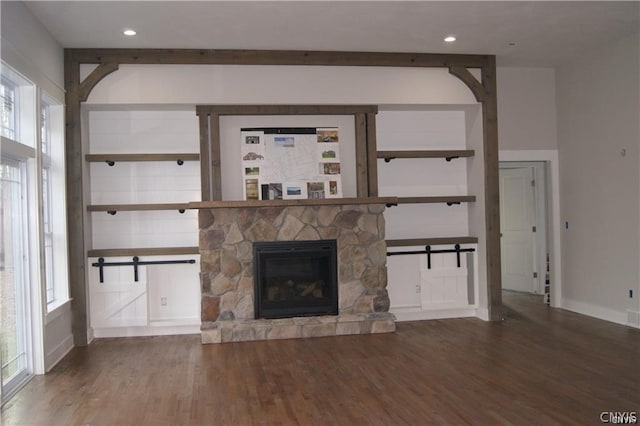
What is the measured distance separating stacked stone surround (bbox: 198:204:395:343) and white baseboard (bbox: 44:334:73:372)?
51.7 inches

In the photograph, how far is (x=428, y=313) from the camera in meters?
6.46

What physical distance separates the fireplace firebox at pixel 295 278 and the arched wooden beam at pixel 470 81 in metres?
2.39

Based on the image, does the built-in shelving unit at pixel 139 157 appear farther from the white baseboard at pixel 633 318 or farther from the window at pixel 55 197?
the white baseboard at pixel 633 318

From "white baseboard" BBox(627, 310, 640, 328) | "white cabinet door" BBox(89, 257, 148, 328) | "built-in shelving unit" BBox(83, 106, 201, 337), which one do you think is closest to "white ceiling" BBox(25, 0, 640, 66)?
"built-in shelving unit" BBox(83, 106, 201, 337)

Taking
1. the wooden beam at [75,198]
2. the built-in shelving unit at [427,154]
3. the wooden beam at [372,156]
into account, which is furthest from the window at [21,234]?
the built-in shelving unit at [427,154]

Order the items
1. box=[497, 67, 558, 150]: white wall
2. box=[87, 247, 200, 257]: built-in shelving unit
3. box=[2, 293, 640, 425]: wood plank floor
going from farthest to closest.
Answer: box=[497, 67, 558, 150]: white wall < box=[87, 247, 200, 257]: built-in shelving unit < box=[2, 293, 640, 425]: wood plank floor

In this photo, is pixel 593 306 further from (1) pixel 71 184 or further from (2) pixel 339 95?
(1) pixel 71 184

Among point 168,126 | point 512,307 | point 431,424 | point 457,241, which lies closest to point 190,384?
point 431,424

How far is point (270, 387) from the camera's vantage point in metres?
4.09

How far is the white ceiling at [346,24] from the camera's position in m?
4.67

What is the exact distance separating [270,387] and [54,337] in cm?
227

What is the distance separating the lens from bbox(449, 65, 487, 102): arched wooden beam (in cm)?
627

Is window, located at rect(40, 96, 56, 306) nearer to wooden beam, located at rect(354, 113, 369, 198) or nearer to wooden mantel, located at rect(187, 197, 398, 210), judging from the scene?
wooden mantel, located at rect(187, 197, 398, 210)

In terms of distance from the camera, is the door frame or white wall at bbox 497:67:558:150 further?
the door frame
